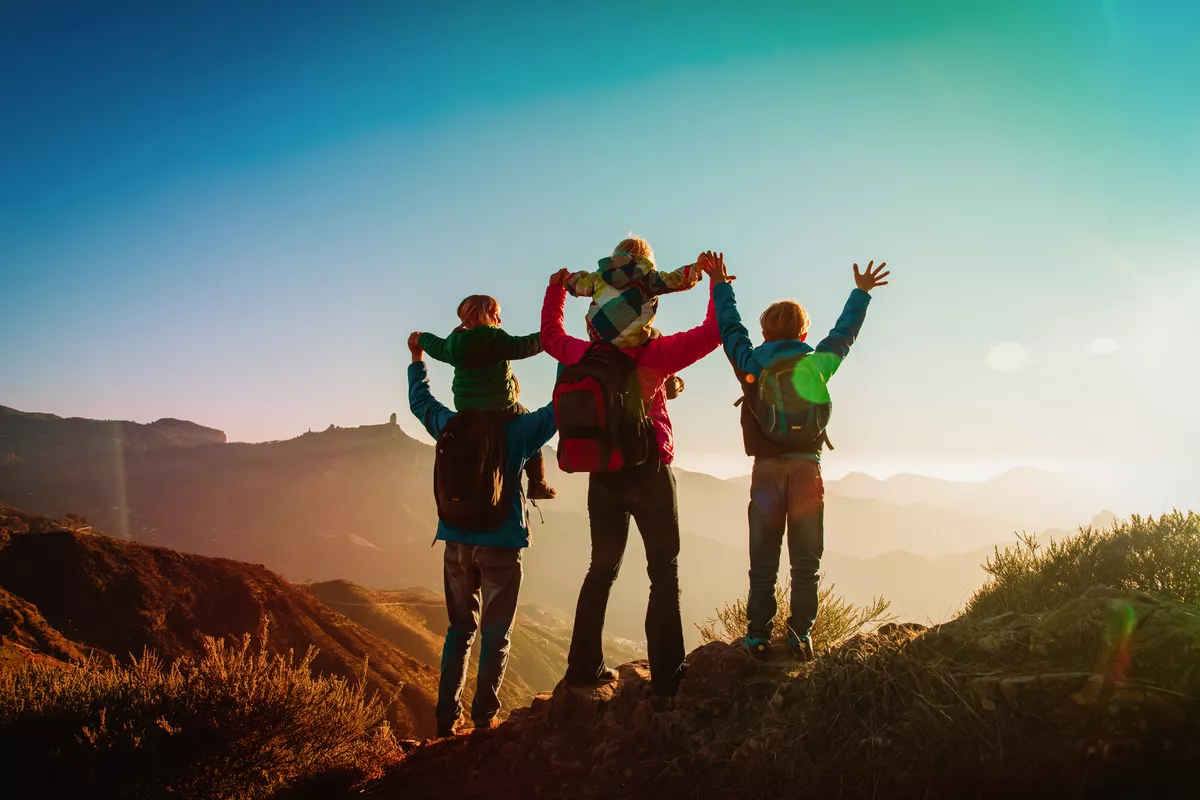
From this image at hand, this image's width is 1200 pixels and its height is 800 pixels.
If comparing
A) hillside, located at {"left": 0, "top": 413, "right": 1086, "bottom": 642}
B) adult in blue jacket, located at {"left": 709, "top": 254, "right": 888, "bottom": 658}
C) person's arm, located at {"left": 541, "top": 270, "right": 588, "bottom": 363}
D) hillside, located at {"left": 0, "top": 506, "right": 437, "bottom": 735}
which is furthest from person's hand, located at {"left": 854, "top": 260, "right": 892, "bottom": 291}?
hillside, located at {"left": 0, "top": 413, "right": 1086, "bottom": 642}

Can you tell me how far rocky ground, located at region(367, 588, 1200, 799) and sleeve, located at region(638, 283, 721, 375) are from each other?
5.34 ft

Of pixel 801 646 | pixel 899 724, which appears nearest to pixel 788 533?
pixel 801 646

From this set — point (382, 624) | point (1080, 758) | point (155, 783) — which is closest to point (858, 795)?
point (1080, 758)

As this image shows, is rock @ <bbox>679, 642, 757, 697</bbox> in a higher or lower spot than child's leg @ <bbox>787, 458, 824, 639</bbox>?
lower

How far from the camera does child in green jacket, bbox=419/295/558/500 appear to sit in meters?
3.62

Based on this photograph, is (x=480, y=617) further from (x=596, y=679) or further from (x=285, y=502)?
(x=285, y=502)

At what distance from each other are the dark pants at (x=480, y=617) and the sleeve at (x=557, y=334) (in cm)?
124

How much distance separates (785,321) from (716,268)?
55 cm

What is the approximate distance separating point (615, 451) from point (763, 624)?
1.47 meters

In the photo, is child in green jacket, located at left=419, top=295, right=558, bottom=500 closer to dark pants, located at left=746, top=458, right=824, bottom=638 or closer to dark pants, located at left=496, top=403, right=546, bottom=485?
dark pants, located at left=496, top=403, right=546, bottom=485

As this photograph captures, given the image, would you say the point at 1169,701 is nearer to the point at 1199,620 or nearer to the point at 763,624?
the point at 1199,620

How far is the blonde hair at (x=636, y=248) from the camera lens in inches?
131

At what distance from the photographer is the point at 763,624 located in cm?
343

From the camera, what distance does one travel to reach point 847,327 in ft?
11.0
